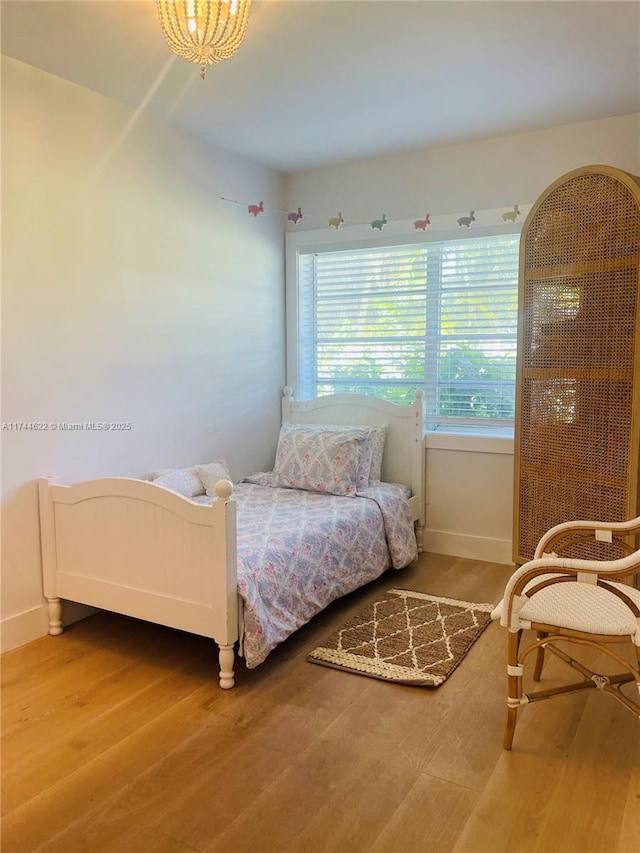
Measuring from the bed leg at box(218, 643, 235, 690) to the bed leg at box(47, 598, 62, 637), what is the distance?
0.96 metres

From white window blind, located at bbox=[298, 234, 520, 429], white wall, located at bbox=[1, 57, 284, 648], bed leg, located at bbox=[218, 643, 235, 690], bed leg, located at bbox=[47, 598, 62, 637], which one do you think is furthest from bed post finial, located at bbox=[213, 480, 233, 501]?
white window blind, located at bbox=[298, 234, 520, 429]

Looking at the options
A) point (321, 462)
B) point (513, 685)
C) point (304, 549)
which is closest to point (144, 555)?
point (304, 549)

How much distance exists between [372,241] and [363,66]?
148cm

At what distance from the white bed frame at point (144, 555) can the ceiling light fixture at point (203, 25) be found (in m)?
1.50

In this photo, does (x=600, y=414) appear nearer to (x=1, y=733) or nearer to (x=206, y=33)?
(x=206, y=33)

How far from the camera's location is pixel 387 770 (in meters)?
1.97

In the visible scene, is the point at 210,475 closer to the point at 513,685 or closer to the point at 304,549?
the point at 304,549

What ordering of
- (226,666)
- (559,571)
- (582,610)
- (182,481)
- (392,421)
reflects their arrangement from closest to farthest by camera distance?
1. (559,571)
2. (582,610)
3. (226,666)
4. (182,481)
5. (392,421)

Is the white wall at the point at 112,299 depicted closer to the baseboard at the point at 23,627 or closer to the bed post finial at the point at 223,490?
the baseboard at the point at 23,627

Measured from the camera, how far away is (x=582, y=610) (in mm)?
2086

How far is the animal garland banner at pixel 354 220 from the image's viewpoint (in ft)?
12.2

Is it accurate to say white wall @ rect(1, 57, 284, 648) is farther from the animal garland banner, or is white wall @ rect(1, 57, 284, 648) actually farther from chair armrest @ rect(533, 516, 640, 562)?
chair armrest @ rect(533, 516, 640, 562)

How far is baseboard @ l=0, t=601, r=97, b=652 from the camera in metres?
2.78

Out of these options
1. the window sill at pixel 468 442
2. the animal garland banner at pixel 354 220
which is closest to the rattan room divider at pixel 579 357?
the window sill at pixel 468 442
